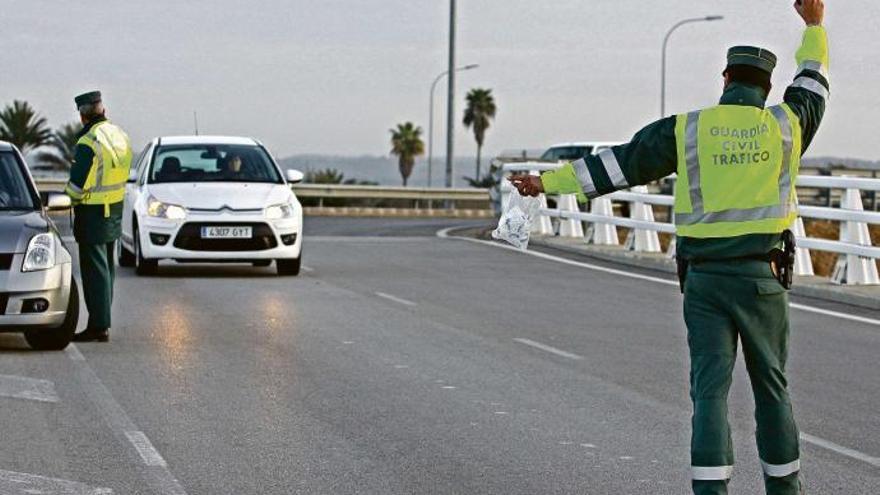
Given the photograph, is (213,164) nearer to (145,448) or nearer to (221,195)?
(221,195)

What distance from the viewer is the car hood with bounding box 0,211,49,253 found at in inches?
514

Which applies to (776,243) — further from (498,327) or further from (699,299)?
(498,327)

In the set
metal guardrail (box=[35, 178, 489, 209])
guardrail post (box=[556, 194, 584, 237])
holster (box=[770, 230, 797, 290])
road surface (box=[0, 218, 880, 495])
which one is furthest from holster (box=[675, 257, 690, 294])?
metal guardrail (box=[35, 178, 489, 209])

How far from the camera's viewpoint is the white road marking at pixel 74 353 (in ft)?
42.7

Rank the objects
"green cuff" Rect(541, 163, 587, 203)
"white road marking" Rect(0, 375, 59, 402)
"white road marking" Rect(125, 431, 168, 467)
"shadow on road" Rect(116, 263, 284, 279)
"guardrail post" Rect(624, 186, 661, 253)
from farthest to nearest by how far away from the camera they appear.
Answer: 1. "guardrail post" Rect(624, 186, 661, 253)
2. "shadow on road" Rect(116, 263, 284, 279)
3. "white road marking" Rect(0, 375, 59, 402)
4. "white road marking" Rect(125, 431, 168, 467)
5. "green cuff" Rect(541, 163, 587, 203)

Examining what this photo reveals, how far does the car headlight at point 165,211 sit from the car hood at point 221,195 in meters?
0.05

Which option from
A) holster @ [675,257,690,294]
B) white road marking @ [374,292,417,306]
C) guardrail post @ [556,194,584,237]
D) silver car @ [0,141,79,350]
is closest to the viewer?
holster @ [675,257,690,294]

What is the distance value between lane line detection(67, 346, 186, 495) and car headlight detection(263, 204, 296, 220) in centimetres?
780

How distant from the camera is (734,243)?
699cm

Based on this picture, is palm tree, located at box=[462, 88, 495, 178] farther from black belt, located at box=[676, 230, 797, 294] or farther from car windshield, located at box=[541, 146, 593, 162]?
black belt, located at box=[676, 230, 797, 294]

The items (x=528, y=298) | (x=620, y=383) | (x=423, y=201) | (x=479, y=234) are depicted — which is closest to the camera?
(x=620, y=383)

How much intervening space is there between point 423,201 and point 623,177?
49.2 m

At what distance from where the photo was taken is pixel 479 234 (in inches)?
1254

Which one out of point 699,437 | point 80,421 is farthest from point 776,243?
point 80,421
